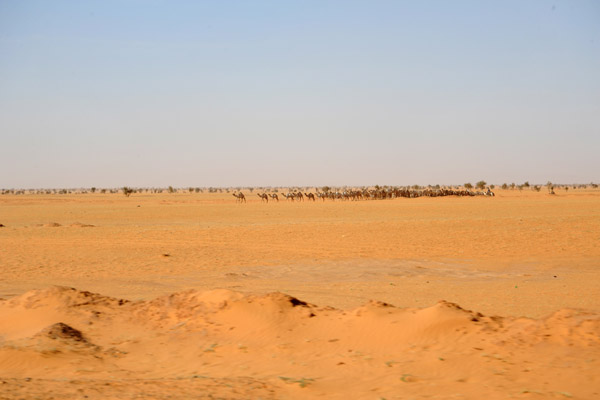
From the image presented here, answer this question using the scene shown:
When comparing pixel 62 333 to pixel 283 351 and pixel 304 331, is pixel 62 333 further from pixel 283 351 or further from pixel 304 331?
pixel 304 331

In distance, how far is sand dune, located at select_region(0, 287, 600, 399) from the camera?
7.34 metres

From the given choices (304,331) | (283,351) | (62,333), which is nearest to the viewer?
(283,351)

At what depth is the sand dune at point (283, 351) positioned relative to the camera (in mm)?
7336

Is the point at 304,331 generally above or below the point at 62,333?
above

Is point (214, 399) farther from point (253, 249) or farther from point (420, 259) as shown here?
point (253, 249)

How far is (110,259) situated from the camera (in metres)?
22.1

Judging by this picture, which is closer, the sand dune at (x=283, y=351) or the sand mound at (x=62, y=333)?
the sand dune at (x=283, y=351)

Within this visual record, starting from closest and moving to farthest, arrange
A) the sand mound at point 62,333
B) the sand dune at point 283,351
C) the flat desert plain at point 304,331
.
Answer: the sand dune at point 283,351 → the flat desert plain at point 304,331 → the sand mound at point 62,333

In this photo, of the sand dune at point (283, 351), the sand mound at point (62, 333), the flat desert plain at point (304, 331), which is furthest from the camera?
the sand mound at point (62, 333)

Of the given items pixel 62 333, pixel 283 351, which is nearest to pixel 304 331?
pixel 283 351

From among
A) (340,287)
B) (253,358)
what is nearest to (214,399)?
(253,358)

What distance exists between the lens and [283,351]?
911 centimetres

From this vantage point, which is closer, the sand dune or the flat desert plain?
the sand dune

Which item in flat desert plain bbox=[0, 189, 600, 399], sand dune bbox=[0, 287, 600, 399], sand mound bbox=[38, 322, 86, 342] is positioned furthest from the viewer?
sand mound bbox=[38, 322, 86, 342]
